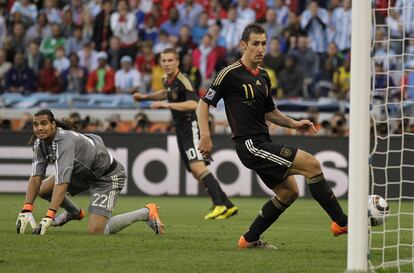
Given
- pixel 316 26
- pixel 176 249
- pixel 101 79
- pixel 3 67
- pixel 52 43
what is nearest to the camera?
pixel 176 249

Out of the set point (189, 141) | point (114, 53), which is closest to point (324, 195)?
point (189, 141)

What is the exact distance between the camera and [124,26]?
23.2 metres

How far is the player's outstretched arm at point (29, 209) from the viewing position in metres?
10.3

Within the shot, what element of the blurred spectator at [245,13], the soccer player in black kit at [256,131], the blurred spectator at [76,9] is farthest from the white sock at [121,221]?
the blurred spectator at [76,9]

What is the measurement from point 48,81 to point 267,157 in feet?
45.6

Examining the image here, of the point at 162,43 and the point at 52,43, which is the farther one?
the point at 52,43

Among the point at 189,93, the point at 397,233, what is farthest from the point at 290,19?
the point at 397,233

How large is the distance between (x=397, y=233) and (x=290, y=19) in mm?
12582

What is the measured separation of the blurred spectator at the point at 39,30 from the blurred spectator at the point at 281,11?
17.9 feet

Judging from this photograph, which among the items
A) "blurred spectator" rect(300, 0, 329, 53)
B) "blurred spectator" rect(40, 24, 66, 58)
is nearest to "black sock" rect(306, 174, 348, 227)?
"blurred spectator" rect(300, 0, 329, 53)

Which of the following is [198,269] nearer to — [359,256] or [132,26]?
[359,256]

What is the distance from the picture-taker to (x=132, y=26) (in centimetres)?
2317

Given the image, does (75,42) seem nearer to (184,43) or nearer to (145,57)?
(145,57)

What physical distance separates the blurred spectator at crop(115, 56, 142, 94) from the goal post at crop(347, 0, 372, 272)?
1463 centimetres
